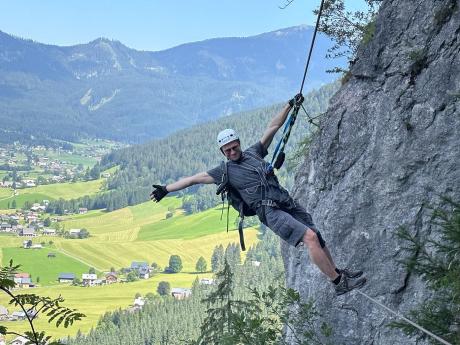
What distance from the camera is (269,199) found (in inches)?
332

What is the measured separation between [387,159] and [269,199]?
13.2ft

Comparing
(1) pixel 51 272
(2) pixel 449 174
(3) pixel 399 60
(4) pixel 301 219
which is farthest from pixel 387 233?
(1) pixel 51 272

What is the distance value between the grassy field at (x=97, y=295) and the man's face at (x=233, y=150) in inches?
3860

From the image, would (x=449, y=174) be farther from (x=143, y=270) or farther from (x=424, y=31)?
(x=143, y=270)

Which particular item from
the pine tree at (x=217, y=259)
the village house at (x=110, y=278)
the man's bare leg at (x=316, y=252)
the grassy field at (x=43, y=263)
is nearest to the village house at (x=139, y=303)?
the pine tree at (x=217, y=259)

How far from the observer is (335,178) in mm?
12891

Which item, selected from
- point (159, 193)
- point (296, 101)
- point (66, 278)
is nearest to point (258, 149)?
point (296, 101)

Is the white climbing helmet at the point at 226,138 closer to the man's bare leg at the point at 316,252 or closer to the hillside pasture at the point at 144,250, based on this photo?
the man's bare leg at the point at 316,252

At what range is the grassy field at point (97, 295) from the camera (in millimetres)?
104500

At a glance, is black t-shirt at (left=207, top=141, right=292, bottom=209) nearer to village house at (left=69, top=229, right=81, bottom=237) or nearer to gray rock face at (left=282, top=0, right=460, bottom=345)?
gray rock face at (left=282, top=0, right=460, bottom=345)

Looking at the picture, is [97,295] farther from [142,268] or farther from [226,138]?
[226,138]

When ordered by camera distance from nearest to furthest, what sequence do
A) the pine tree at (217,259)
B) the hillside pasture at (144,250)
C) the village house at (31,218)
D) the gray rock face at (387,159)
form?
1. the gray rock face at (387,159)
2. the pine tree at (217,259)
3. the hillside pasture at (144,250)
4. the village house at (31,218)

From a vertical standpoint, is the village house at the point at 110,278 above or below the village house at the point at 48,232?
below

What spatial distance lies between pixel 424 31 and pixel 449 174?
328 cm
